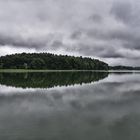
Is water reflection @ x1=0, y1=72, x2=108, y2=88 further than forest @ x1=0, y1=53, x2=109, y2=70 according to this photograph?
No

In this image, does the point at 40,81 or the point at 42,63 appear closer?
the point at 40,81

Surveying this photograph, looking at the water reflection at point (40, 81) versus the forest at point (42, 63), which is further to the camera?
the forest at point (42, 63)

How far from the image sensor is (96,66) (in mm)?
191375

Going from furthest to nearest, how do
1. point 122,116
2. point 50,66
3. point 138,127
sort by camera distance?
point 50,66 < point 122,116 < point 138,127

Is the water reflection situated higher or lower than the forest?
lower

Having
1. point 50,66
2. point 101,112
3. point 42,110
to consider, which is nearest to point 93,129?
point 101,112

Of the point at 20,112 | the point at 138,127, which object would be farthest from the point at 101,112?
the point at 20,112

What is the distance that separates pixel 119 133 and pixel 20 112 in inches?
255

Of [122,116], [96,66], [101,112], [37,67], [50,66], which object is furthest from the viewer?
[96,66]

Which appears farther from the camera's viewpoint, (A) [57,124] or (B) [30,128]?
(A) [57,124]

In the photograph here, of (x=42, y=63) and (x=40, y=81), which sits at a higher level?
(x=42, y=63)

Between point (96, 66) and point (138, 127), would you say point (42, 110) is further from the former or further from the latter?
point (96, 66)

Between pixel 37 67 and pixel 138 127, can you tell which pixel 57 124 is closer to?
pixel 138 127

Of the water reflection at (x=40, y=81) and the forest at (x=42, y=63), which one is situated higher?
the forest at (x=42, y=63)
